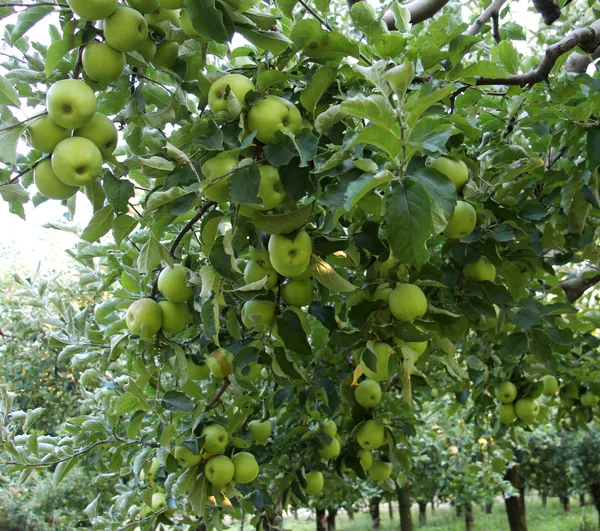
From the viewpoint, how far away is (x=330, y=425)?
303cm

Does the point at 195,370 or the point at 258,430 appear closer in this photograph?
the point at 195,370

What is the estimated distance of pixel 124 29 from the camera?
1.29m

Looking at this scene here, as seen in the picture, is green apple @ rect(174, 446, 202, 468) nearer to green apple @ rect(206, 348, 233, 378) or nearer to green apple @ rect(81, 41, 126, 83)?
green apple @ rect(206, 348, 233, 378)

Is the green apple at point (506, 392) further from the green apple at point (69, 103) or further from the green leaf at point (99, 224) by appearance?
the green apple at point (69, 103)

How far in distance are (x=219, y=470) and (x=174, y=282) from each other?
946 mm

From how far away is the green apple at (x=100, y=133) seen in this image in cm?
138

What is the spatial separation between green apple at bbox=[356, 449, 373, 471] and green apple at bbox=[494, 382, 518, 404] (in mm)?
863

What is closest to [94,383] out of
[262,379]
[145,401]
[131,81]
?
[262,379]

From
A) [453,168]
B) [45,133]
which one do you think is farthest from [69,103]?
[453,168]

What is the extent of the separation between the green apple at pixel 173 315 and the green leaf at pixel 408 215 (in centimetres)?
86

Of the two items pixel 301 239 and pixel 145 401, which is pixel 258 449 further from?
pixel 301 239

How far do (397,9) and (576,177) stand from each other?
90 cm

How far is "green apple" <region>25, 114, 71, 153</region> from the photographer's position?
132 cm

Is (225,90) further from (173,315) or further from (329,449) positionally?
(329,449)
